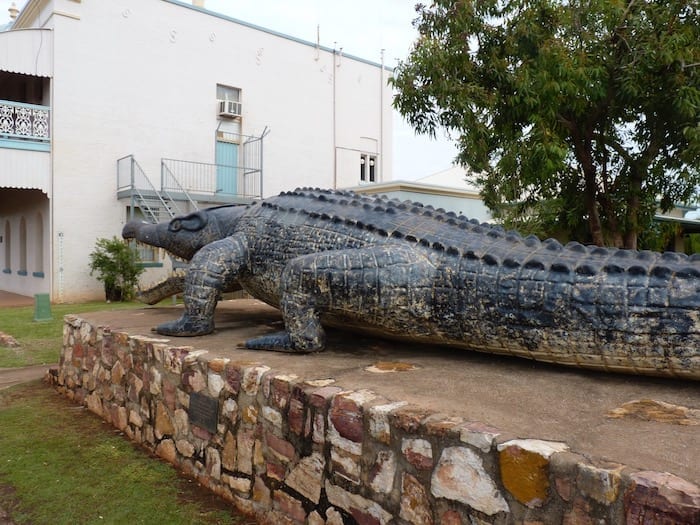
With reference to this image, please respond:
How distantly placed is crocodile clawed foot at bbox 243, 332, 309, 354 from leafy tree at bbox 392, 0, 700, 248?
11.9ft

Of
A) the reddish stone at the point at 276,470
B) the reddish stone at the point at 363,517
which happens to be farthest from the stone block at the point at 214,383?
the reddish stone at the point at 363,517

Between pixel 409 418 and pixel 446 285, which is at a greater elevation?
pixel 446 285

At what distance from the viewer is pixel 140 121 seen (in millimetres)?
13930

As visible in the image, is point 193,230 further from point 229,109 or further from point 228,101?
point 228,101

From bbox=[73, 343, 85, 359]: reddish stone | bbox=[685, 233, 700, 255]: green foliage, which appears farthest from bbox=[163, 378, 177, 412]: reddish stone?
bbox=[685, 233, 700, 255]: green foliage

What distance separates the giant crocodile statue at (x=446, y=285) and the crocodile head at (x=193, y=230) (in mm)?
346

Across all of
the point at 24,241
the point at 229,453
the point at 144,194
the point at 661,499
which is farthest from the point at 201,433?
the point at 24,241

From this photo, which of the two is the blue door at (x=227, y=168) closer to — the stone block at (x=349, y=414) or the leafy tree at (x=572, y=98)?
the leafy tree at (x=572, y=98)

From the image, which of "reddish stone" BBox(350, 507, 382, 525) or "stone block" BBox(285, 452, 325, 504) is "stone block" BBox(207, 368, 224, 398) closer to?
"stone block" BBox(285, 452, 325, 504)

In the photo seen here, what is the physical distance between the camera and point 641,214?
6.99 m

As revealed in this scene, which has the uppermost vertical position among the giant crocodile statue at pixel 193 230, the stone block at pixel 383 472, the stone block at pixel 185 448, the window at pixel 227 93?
the window at pixel 227 93

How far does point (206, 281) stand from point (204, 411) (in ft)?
3.35

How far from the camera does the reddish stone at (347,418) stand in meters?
2.27

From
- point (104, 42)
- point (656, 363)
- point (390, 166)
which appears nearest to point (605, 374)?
point (656, 363)
